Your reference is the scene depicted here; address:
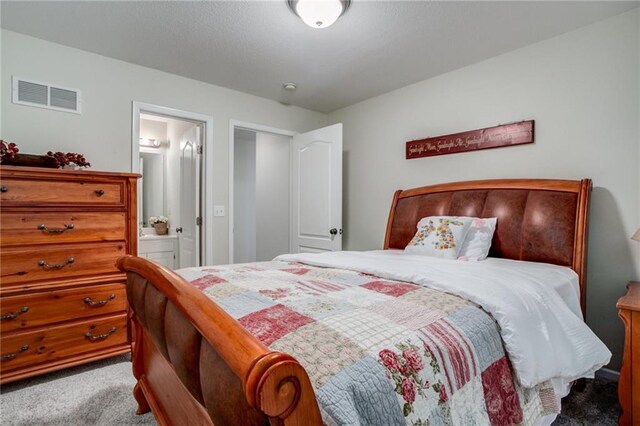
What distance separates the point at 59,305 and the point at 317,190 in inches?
95.8

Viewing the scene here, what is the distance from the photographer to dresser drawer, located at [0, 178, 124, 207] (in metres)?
1.97

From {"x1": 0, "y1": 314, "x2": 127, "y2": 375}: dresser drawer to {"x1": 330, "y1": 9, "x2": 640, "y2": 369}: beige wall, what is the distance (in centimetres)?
279

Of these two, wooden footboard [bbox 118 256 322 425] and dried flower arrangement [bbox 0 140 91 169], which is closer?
wooden footboard [bbox 118 256 322 425]

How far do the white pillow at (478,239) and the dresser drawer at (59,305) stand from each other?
2433 millimetres

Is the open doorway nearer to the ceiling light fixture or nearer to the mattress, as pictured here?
the ceiling light fixture

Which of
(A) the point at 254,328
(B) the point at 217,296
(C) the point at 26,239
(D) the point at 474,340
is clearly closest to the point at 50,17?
(C) the point at 26,239

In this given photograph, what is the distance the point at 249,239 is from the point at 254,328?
15.4 ft

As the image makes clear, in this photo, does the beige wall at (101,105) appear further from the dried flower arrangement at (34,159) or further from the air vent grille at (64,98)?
the dried flower arrangement at (34,159)

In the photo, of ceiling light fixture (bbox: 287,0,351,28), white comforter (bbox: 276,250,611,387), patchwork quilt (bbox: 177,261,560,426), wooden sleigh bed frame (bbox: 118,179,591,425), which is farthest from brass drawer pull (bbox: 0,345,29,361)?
ceiling light fixture (bbox: 287,0,351,28)

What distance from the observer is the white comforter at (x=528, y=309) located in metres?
1.16

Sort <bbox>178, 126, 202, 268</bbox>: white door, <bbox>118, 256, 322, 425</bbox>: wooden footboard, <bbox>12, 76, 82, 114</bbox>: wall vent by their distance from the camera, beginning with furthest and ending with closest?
<bbox>178, 126, 202, 268</bbox>: white door
<bbox>12, 76, 82, 114</bbox>: wall vent
<bbox>118, 256, 322, 425</bbox>: wooden footboard

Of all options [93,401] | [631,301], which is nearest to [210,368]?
[93,401]

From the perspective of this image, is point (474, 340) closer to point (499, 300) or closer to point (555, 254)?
point (499, 300)

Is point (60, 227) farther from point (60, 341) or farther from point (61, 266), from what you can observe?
point (60, 341)
